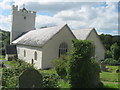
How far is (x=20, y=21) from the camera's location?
40.2 meters

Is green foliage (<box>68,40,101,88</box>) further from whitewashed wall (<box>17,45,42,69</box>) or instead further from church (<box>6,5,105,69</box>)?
whitewashed wall (<box>17,45,42,69</box>)

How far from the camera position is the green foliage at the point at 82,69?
10375 mm

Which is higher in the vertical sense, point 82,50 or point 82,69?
point 82,50

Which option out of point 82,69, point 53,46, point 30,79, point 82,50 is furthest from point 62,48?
point 30,79

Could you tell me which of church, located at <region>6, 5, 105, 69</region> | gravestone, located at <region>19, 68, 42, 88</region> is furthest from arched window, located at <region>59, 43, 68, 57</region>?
gravestone, located at <region>19, 68, 42, 88</region>

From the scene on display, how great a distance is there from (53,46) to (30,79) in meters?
15.1

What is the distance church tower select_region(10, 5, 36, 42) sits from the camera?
130 feet

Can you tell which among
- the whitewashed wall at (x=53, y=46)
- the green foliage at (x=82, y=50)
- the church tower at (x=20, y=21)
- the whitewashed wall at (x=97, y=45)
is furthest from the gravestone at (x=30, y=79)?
the church tower at (x=20, y=21)

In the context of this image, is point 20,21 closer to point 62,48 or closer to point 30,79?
point 62,48

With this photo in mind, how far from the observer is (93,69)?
1065 centimetres

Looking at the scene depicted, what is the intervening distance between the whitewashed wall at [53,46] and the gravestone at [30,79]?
1370 centimetres

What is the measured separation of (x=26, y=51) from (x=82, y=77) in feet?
67.0

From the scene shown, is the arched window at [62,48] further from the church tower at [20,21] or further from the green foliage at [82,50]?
the church tower at [20,21]

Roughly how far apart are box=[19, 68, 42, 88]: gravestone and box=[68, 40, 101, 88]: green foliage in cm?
261
